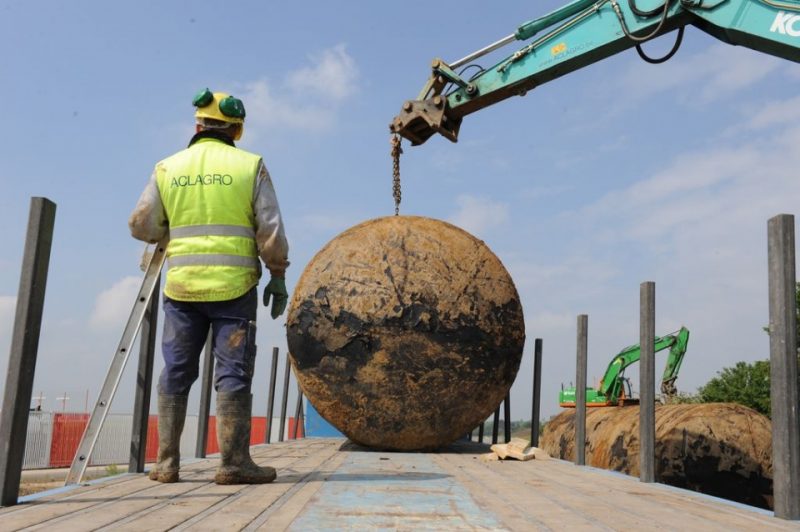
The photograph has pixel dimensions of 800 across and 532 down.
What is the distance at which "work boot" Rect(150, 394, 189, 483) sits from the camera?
4059 mm

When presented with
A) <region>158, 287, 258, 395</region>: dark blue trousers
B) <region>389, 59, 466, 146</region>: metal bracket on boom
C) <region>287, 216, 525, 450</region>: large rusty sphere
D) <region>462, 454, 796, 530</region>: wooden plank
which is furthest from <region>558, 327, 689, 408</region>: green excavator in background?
<region>158, 287, 258, 395</region>: dark blue trousers

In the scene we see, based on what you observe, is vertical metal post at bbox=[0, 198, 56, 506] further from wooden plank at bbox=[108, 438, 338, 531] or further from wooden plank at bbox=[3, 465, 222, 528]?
wooden plank at bbox=[108, 438, 338, 531]

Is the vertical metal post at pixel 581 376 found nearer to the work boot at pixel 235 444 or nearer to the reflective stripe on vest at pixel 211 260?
the work boot at pixel 235 444

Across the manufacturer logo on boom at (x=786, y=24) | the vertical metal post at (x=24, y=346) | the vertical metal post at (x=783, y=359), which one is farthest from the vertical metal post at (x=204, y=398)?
the manufacturer logo on boom at (x=786, y=24)

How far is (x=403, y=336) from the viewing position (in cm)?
630

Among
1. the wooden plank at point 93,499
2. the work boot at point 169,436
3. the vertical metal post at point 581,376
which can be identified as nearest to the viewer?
the wooden plank at point 93,499

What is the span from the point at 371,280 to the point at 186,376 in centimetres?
246

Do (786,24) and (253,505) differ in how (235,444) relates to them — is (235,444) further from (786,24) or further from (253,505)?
(786,24)

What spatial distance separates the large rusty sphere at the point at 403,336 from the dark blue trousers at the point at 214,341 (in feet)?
7.16

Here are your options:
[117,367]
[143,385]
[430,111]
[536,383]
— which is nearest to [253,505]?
[117,367]

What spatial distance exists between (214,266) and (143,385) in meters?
1.10

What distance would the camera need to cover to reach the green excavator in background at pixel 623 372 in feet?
63.2

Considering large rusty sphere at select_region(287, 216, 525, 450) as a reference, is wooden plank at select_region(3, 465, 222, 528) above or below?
below

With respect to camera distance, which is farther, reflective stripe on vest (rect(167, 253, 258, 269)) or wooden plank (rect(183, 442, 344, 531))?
reflective stripe on vest (rect(167, 253, 258, 269))
